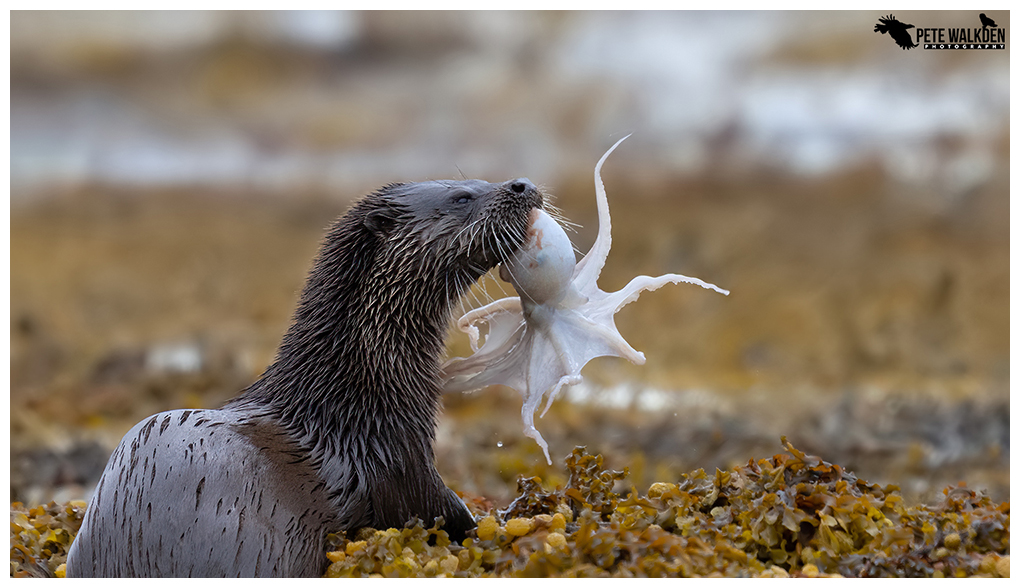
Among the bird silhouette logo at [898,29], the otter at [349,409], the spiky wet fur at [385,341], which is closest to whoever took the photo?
the otter at [349,409]

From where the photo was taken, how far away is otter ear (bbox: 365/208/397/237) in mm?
3590

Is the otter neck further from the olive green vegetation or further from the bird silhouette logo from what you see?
the bird silhouette logo

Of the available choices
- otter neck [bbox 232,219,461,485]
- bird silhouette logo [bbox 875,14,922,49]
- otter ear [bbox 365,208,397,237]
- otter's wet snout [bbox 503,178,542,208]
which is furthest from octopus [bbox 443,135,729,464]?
bird silhouette logo [bbox 875,14,922,49]

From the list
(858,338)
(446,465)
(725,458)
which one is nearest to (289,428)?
(446,465)

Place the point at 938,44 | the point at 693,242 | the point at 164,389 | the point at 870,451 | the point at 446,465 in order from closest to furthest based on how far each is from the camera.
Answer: the point at 938,44, the point at 446,465, the point at 870,451, the point at 164,389, the point at 693,242

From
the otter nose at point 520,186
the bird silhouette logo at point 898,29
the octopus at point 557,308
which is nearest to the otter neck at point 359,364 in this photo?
the octopus at point 557,308

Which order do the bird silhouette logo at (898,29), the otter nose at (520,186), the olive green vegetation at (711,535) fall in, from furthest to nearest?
the bird silhouette logo at (898,29), the otter nose at (520,186), the olive green vegetation at (711,535)

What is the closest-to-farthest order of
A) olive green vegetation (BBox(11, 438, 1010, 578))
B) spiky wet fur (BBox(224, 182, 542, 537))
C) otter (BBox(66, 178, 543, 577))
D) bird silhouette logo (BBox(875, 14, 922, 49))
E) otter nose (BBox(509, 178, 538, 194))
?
olive green vegetation (BBox(11, 438, 1010, 578)), otter (BBox(66, 178, 543, 577)), spiky wet fur (BBox(224, 182, 542, 537)), otter nose (BBox(509, 178, 538, 194)), bird silhouette logo (BBox(875, 14, 922, 49))

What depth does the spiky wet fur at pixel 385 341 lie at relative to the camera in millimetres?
3518

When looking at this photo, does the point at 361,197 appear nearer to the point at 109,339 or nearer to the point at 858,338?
the point at 109,339

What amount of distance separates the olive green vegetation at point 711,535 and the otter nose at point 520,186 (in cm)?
103

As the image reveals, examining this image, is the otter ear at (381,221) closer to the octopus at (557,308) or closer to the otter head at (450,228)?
the otter head at (450,228)

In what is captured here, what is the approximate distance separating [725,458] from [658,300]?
2.70m
